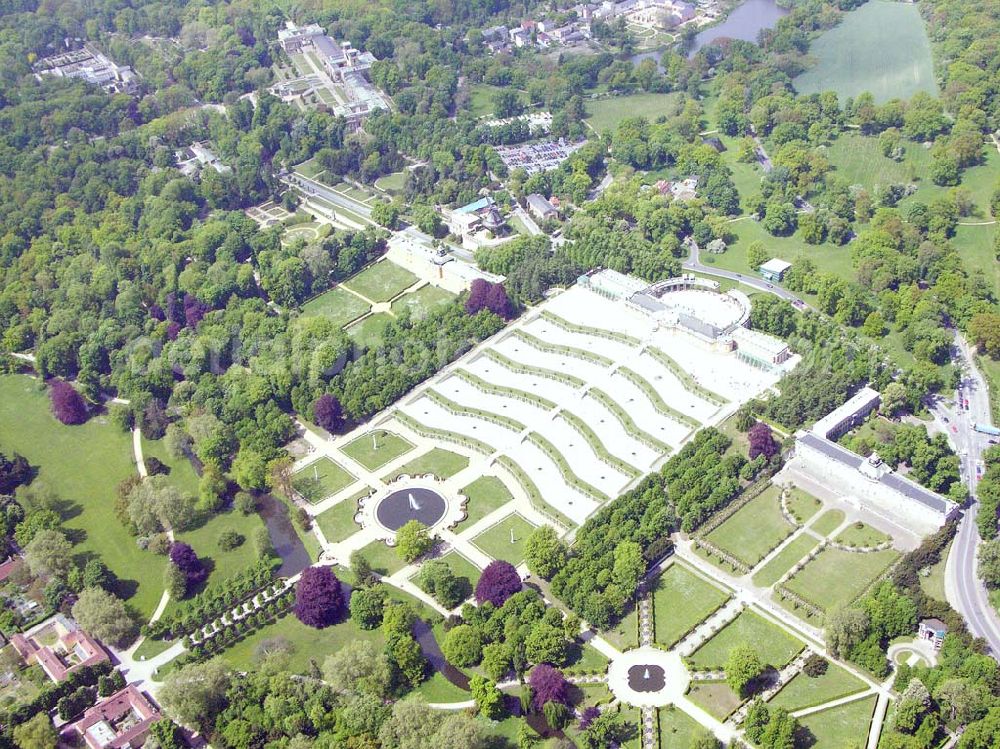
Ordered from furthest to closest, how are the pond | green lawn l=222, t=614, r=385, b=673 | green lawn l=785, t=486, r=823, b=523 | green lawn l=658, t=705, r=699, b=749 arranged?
the pond
green lawn l=785, t=486, r=823, b=523
green lawn l=222, t=614, r=385, b=673
green lawn l=658, t=705, r=699, b=749

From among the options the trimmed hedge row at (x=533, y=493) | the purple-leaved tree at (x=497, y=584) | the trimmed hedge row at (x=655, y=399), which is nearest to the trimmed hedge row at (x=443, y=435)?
the trimmed hedge row at (x=533, y=493)

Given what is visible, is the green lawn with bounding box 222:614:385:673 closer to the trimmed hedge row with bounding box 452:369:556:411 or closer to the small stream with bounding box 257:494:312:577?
the small stream with bounding box 257:494:312:577

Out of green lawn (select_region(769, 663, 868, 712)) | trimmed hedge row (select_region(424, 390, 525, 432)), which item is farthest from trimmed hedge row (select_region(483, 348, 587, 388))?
green lawn (select_region(769, 663, 868, 712))

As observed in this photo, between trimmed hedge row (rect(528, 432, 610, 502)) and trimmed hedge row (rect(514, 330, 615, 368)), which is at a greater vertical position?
trimmed hedge row (rect(514, 330, 615, 368))

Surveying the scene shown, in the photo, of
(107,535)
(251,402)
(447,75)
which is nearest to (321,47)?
(447,75)

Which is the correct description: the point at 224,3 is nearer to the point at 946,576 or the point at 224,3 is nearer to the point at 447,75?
the point at 447,75

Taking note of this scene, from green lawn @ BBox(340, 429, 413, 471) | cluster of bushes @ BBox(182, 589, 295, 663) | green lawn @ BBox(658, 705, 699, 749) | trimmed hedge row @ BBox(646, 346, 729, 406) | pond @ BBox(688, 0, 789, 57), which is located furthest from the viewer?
pond @ BBox(688, 0, 789, 57)

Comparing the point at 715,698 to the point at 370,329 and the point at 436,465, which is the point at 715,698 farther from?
the point at 370,329

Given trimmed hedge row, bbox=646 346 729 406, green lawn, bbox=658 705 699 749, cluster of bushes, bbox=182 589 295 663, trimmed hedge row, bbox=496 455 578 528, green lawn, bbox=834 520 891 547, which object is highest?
trimmed hedge row, bbox=646 346 729 406
